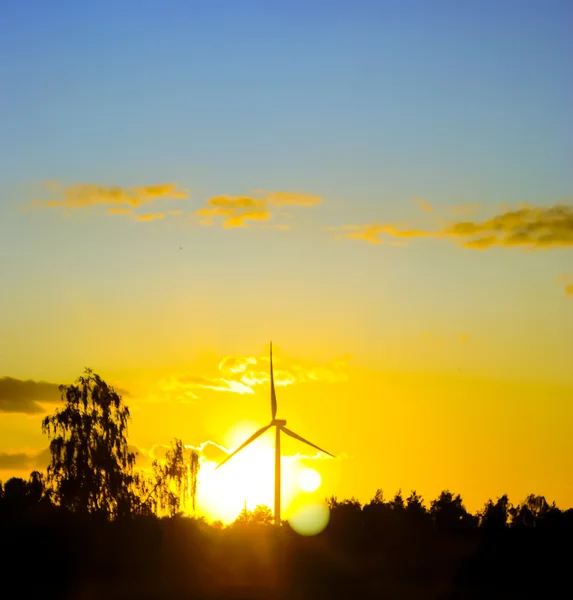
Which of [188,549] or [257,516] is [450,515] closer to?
[257,516]

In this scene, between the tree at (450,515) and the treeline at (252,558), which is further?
the tree at (450,515)

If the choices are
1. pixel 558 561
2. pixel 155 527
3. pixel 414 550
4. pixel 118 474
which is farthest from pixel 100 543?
pixel 558 561

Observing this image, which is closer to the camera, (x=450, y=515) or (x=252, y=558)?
(x=252, y=558)

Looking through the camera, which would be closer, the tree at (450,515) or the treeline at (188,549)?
the treeline at (188,549)

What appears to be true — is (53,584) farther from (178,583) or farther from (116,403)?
(116,403)

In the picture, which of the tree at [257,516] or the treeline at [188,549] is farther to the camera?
the tree at [257,516]

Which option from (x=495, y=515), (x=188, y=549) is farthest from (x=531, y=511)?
(x=188, y=549)

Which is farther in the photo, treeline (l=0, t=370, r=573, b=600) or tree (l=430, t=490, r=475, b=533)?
tree (l=430, t=490, r=475, b=533)

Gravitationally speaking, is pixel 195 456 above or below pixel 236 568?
above

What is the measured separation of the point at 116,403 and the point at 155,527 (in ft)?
48.4

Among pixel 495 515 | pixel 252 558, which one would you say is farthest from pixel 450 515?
pixel 252 558

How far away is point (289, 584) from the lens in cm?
10731

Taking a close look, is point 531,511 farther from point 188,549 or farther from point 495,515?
point 188,549

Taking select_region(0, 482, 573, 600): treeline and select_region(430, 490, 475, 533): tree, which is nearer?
select_region(0, 482, 573, 600): treeline
